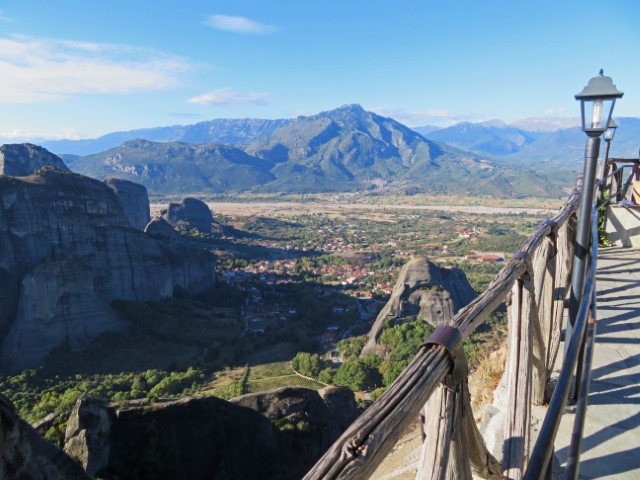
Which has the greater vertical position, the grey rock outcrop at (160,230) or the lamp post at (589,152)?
the lamp post at (589,152)

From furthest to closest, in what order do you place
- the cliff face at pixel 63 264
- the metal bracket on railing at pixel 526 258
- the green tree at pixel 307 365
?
Answer: the cliff face at pixel 63 264 < the green tree at pixel 307 365 < the metal bracket on railing at pixel 526 258

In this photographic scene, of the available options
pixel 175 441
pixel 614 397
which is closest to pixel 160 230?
pixel 175 441

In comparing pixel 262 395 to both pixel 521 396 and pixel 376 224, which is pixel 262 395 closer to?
pixel 521 396

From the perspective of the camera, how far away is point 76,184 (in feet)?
96.5

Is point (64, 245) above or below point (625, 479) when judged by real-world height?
below

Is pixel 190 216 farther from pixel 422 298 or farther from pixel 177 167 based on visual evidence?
pixel 177 167

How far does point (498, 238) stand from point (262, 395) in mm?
67382

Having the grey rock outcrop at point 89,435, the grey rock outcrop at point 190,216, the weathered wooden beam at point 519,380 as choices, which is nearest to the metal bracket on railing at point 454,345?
the weathered wooden beam at point 519,380

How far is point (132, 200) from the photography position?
5203 cm

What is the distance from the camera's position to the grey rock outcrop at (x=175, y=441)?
7.28 m

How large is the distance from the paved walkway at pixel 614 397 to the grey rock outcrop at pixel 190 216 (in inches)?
2387

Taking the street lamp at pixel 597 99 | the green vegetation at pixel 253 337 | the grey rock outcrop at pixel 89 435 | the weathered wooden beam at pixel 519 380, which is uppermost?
the street lamp at pixel 597 99

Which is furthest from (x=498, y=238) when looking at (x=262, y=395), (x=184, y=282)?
A: (x=262, y=395)

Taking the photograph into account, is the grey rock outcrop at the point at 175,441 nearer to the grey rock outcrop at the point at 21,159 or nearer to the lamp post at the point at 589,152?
the lamp post at the point at 589,152
